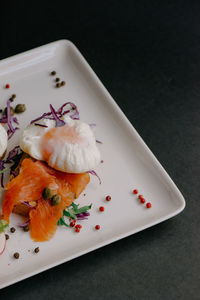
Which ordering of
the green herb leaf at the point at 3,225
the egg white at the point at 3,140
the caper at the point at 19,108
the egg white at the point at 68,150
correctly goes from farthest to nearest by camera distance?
the caper at the point at 19,108 < the egg white at the point at 3,140 < the egg white at the point at 68,150 < the green herb leaf at the point at 3,225

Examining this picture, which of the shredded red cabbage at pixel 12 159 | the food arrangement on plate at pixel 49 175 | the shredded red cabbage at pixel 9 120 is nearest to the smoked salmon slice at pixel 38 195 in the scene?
the food arrangement on plate at pixel 49 175

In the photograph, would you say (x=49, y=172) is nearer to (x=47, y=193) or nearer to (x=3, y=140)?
(x=47, y=193)

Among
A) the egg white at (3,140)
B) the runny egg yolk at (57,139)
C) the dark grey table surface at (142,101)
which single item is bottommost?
the dark grey table surface at (142,101)

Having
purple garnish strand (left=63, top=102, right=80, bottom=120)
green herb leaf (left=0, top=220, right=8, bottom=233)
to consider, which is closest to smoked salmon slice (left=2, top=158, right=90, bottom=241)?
green herb leaf (left=0, top=220, right=8, bottom=233)

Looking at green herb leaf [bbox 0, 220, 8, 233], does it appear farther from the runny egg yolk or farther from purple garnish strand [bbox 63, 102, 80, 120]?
purple garnish strand [bbox 63, 102, 80, 120]

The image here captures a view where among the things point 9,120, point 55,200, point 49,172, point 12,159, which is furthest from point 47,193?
point 9,120

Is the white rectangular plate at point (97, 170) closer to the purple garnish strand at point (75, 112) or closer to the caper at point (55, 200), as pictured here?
the purple garnish strand at point (75, 112)
